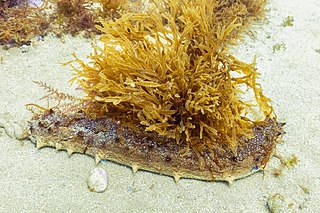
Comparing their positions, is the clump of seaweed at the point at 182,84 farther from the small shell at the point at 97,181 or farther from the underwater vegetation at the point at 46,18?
the underwater vegetation at the point at 46,18

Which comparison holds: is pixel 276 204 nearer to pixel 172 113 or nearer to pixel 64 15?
pixel 172 113

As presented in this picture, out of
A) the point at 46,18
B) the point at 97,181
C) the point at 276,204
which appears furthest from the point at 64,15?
the point at 276,204

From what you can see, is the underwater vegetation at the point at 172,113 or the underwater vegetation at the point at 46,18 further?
the underwater vegetation at the point at 46,18

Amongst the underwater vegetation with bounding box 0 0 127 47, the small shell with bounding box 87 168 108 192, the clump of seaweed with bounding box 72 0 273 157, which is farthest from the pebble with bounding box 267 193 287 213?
the underwater vegetation with bounding box 0 0 127 47

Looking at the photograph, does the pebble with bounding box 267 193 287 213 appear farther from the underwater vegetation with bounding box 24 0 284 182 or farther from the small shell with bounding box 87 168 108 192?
the small shell with bounding box 87 168 108 192

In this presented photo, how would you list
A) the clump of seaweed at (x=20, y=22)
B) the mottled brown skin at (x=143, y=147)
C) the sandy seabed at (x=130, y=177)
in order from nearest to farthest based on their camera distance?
1. the sandy seabed at (x=130, y=177)
2. the mottled brown skin at (x=143, y=147)
3. the clump of seaweed at (x=20, y=22)

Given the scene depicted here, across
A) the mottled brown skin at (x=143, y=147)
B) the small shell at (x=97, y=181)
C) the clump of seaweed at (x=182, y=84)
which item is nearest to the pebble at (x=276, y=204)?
the mottled brown skin at (x=143, y=147)
